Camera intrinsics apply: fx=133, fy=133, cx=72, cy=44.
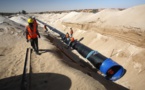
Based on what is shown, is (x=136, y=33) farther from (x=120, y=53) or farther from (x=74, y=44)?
(x=74, y=44)

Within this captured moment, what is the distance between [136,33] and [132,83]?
4141 mm

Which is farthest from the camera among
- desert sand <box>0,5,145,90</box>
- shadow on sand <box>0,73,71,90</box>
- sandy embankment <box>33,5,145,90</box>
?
sandy embankment <box>33,5,145,90</box>

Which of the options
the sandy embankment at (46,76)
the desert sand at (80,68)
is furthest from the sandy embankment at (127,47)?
the sandy embankment at (46,76)

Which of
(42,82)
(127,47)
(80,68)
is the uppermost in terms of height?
(127,47)

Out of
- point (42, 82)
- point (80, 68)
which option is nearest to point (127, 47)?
Answer: point (80, 68)

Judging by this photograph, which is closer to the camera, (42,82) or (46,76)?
(42,82)

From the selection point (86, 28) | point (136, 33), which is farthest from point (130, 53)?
point (86, 28)

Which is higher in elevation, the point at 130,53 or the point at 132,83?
the point at 130,53

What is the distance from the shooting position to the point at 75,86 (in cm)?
516

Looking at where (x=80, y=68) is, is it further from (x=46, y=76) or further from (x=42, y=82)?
(x=42, y=82)

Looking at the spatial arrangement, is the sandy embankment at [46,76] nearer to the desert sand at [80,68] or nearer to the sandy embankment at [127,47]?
the desert sand at [80,68]

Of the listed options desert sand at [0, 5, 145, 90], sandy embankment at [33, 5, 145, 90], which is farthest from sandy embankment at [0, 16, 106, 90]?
sandy embankment at [33, 5, 145, 90]

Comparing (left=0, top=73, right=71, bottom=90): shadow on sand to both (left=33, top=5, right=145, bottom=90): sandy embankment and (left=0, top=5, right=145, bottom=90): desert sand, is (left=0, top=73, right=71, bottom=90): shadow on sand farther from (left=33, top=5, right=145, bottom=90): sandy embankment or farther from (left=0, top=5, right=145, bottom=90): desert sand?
(left=33, top=5, right=145, bottom=90): sandy embankment

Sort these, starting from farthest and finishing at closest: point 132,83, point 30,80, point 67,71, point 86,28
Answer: point 86,28 → point 132,83 → point 67,71 → point 30,80
